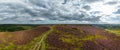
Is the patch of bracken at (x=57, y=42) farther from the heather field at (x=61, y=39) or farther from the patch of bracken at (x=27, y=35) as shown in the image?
the patch of bracken at (x=27, y=35)

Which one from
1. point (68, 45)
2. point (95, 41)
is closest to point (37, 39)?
point (68, 45)

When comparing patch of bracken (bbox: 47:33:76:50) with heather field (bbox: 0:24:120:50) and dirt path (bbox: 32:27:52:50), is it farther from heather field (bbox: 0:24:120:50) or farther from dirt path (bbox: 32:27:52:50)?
dirt path (bbox: 32:27:52:50)

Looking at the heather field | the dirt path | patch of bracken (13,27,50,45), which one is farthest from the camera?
patch of bracken (13,27,50,45)

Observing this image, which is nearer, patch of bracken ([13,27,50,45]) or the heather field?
the heather field

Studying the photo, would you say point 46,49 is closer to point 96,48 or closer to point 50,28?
point 50,28

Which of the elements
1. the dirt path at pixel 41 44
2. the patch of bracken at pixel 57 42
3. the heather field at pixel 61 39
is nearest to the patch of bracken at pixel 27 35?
the heather field at pixel 61 39

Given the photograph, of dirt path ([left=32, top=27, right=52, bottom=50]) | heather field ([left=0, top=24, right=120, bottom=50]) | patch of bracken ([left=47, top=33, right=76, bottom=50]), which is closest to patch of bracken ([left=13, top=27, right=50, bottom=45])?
heather field ([left=0, top=24, right=120, bottom=50])

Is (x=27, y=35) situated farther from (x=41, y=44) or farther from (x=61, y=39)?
(x=61, y=39)

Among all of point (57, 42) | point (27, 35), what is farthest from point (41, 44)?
point (27, 35)

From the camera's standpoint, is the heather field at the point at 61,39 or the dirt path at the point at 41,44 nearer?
the dirt path at the point at 41,44
